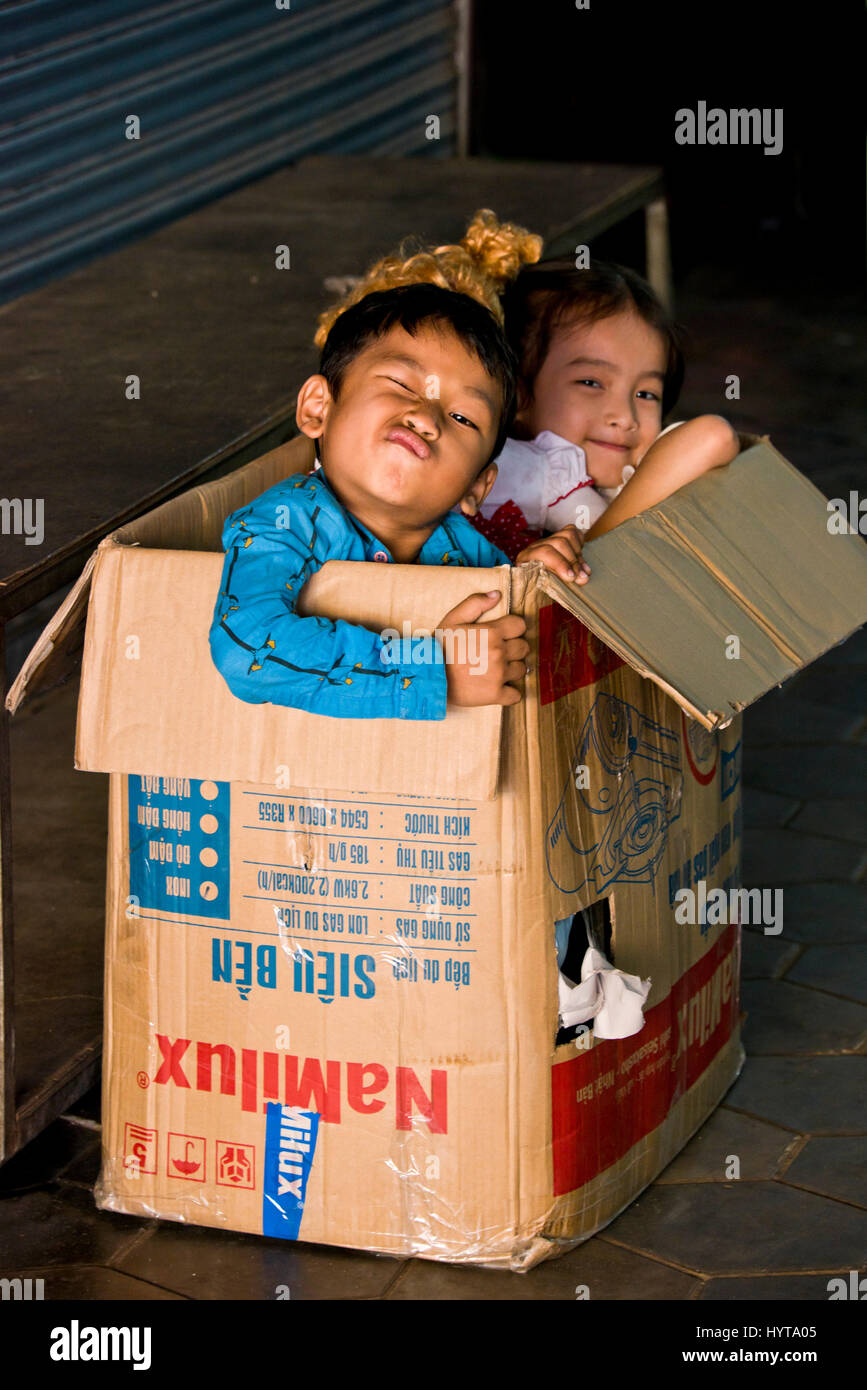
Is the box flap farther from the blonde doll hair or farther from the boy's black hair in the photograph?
the blonde doll hair

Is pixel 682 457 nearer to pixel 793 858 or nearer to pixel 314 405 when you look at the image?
pixel 314 405

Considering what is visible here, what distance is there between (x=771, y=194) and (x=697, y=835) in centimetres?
656

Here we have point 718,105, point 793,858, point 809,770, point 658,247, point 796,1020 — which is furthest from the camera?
point 718,105

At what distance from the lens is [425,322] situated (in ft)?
7.11

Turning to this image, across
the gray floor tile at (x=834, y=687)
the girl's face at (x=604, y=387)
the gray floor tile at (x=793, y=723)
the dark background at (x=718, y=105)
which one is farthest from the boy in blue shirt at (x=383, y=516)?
the dark background at (x=718, y=105)

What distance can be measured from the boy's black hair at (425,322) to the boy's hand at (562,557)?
294 millimetres

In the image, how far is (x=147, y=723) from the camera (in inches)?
77.1

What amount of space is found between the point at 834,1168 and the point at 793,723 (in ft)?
5.18

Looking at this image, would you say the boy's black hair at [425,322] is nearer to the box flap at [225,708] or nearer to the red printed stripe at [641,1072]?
the box flap at [225,708]

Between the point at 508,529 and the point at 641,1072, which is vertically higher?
the point at 508,529

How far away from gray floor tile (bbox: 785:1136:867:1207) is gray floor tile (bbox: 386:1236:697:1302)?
28 centimetres

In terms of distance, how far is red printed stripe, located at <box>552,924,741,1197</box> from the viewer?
2.09 meters

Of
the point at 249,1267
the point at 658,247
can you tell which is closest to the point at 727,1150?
the point at 249,1267

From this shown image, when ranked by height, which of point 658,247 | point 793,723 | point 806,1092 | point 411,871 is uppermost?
point 658,247
